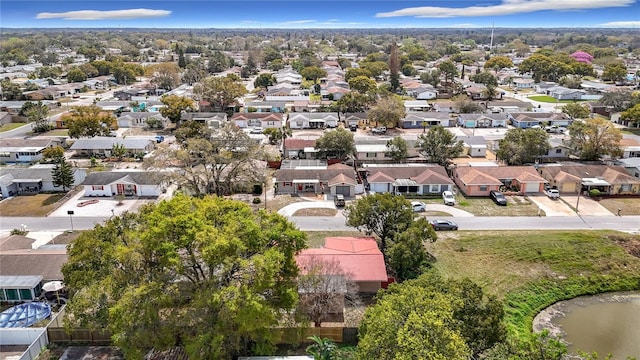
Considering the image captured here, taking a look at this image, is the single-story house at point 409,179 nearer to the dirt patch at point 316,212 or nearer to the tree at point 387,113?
the dirt patch at point 316,212

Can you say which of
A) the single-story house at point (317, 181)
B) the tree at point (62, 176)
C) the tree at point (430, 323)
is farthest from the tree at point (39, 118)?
the tree at point (430, 323)

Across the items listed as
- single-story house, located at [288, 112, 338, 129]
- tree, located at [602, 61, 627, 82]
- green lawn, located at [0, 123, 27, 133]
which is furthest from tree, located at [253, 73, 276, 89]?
tree, located at [602, 61, 627, 82]

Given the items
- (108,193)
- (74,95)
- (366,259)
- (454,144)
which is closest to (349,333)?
(366,259)

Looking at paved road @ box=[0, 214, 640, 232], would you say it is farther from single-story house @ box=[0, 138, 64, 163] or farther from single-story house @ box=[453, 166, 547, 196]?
single-story house @ box=[0, 138, 64, 163]

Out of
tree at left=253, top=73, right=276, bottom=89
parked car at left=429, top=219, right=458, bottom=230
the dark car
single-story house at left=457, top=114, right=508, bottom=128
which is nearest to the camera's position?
parked car at left=429, top=219, right=458, bottom=230

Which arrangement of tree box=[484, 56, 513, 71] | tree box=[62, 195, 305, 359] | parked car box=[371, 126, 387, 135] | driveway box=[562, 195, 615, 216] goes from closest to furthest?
tree box=[62, 195, 305, 359]
driveway box=[562, 195, 615, 216]
parked car box=[371, 126, 387, 135]
tree box=[484, 56, 513, 71]

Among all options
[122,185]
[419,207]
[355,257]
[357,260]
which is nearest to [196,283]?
[357,260]

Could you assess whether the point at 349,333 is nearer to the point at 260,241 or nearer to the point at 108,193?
the point at 260,241
